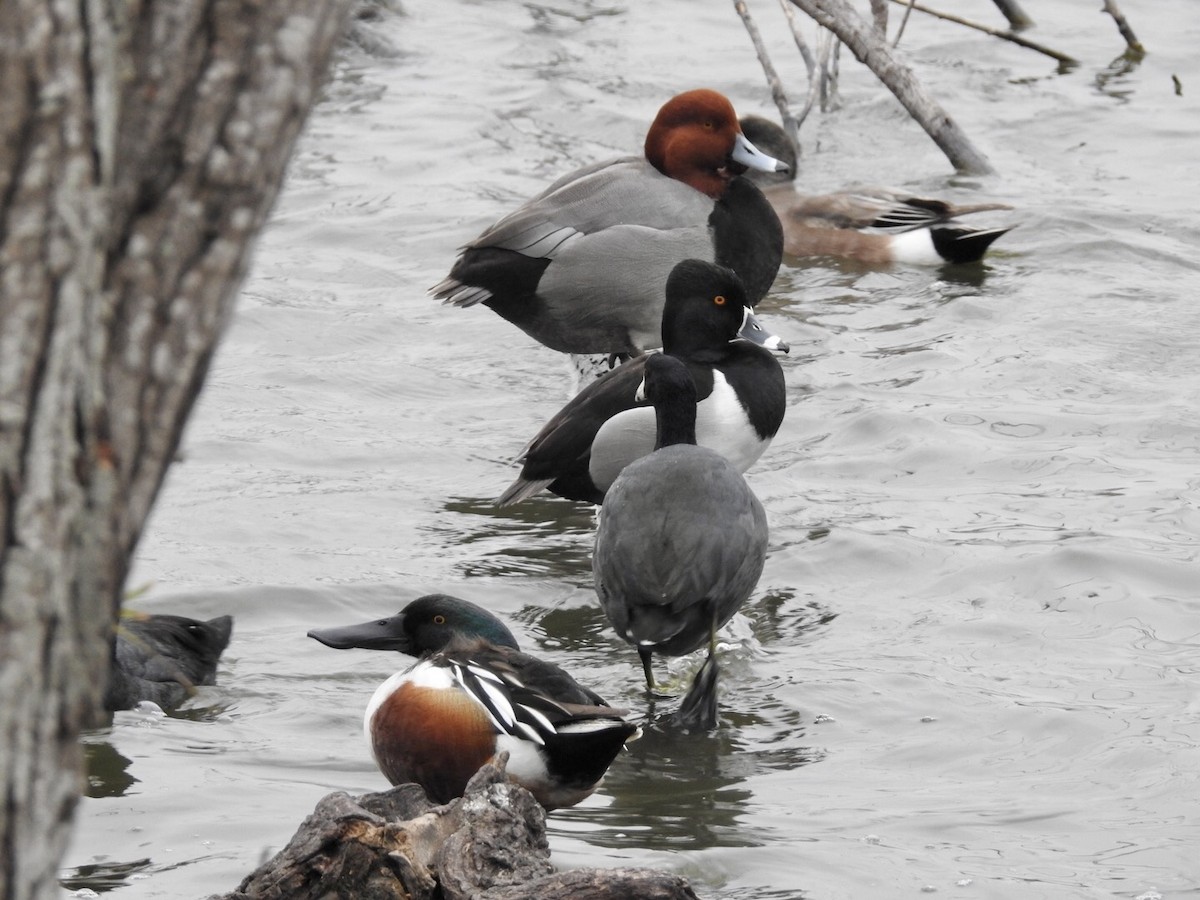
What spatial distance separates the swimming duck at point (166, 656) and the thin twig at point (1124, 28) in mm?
10222

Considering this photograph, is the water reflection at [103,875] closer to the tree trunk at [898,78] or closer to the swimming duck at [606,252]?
the swimming duck at [606,252]

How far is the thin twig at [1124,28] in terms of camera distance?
13984 mm

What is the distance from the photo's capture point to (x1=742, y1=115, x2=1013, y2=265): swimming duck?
1065 cm

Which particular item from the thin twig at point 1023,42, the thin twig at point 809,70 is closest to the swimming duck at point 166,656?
the thin twig at point 809,70

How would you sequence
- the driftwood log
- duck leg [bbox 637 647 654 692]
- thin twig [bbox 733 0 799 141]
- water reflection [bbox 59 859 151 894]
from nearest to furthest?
the driftwood log → water reflection [bbox 59 859 151 894] → duck leg [bbox 637 647 654 692] → thin twig [bbox 733 0 799 141]

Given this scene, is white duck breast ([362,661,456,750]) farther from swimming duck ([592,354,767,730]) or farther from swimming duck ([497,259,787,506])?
swimming duck ([497,259,787,506])

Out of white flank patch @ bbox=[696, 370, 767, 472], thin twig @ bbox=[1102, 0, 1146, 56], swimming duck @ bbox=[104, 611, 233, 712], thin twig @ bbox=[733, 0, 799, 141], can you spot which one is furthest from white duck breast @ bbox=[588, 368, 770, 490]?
thin twig @ bbox=[1102, 0, 1146, 56]

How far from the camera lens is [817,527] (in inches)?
293

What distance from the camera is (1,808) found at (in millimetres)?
2066

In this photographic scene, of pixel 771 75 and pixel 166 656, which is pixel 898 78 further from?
pixel 166 656

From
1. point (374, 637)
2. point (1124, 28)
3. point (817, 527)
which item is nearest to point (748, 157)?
point (817, 527)

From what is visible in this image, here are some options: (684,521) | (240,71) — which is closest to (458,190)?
(684,521)

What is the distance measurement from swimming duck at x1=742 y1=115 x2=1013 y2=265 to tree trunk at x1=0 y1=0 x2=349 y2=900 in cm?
884

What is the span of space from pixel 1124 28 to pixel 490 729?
11.1m
